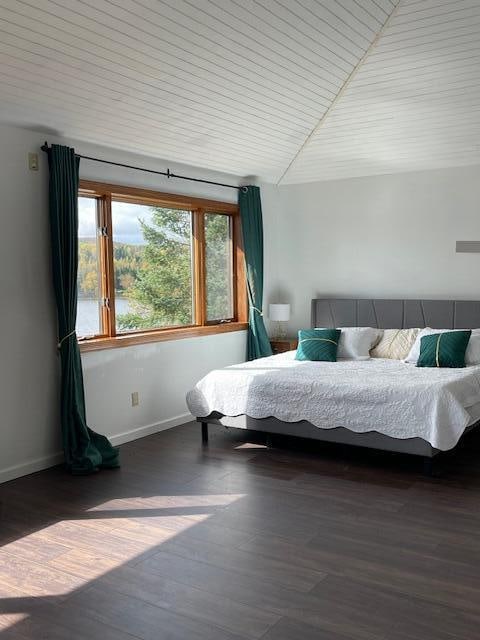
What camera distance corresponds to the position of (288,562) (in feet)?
10.5

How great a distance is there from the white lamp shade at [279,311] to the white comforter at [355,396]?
4.38 ft

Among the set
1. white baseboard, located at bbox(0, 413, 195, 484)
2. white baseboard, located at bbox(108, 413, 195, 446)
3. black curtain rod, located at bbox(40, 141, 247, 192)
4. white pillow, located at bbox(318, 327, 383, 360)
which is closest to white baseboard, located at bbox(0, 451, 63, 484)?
white baseboard, located at bbox(0, 413, 195, 484)

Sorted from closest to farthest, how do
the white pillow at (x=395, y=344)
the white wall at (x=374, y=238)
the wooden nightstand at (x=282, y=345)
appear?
the white pillow at (x=395, y=344), the white wall at (x=374, y=238), the wooden nightstand at (x=282, y=345)

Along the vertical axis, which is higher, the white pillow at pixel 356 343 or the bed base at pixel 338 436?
the white pillow at pixel 356 343

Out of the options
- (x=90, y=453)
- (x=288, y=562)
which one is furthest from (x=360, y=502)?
(x=90, y=453)

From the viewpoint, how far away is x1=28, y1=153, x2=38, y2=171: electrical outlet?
4625mm

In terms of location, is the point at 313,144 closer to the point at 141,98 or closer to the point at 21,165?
the point at 141,98

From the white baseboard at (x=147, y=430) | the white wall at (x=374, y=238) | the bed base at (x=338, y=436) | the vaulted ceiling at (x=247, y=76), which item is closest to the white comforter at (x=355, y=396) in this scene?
the bed base at (x=338, y=436)

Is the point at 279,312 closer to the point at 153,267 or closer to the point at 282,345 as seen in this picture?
the point at 282,345

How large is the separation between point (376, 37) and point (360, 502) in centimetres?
317

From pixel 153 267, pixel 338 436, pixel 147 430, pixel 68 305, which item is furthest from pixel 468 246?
pixel 68 305

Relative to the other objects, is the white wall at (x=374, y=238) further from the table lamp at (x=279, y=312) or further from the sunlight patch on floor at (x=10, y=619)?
the sunlight patch on floor at (x=10, y=619)

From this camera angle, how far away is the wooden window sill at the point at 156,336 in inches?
203

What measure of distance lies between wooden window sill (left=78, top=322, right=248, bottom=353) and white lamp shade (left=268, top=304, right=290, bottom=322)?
32cm
